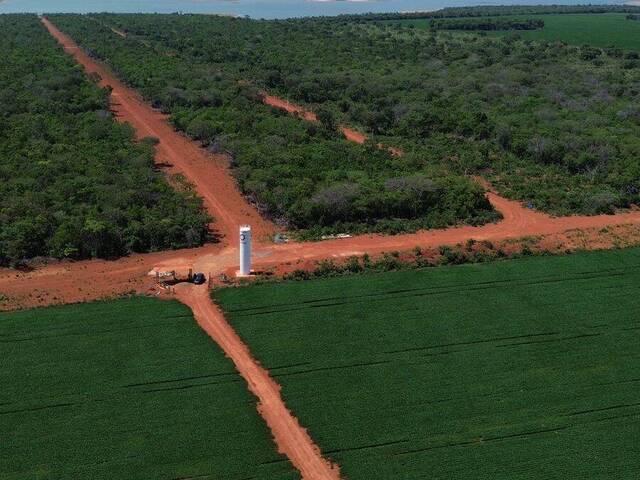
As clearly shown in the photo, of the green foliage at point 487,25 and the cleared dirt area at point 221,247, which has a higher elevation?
the green foliage at point 487,25

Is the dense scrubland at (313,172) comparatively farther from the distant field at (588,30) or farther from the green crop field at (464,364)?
the distant field at (588,30)

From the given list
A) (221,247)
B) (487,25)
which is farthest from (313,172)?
(487,25)

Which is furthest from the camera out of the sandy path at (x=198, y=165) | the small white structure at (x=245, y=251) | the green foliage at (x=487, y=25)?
the green foliage at (x=487, y=25)

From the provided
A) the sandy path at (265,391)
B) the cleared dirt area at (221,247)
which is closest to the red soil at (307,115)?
the cleared dirt area at (221,247)

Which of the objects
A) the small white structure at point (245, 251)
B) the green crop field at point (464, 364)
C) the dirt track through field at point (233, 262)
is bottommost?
the green crop field at point (464, 364)

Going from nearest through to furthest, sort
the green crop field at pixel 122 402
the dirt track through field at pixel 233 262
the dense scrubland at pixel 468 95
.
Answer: the green crop field at pixel 122 402 → the dirt track through field at pixel 233 262 → the dense scrubland at pixel 468 95

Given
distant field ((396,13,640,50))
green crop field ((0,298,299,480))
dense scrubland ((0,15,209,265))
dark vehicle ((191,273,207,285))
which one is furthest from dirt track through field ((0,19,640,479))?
distant field ((396,13,640,50))

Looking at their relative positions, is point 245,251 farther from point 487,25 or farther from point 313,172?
point 487,25

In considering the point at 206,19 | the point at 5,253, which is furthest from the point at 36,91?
the point at 206,19
